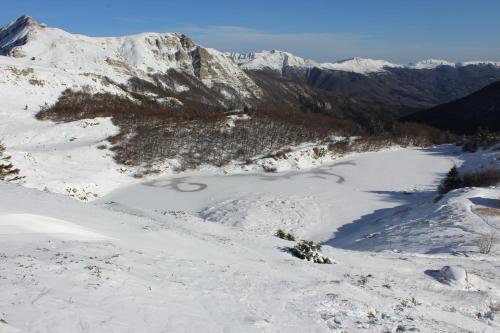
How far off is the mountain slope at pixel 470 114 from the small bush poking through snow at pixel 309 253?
106 metres

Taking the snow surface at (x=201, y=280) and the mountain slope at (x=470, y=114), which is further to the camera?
the mountain slope at (x=470, y=114)

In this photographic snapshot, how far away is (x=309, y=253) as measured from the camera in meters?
13.3

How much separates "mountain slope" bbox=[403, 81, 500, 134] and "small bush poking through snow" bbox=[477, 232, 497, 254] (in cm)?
9945

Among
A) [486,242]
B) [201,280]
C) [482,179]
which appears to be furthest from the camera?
[482,179]

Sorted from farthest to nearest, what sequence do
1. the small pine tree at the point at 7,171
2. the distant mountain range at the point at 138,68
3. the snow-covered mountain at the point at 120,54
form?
the snow-covered mountain at the point at 120,54 < the distant mountain range at the point at 138,68 < the small pine tree at the point at 7,171

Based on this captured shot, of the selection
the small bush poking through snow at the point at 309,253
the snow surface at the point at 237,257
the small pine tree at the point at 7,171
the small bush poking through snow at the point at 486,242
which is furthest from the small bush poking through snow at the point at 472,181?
the small pine tree at the point at 7,171

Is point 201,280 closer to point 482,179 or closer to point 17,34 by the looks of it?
point 482,179

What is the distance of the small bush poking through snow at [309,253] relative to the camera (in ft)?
43.1

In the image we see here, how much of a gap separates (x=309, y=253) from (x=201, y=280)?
192 inches

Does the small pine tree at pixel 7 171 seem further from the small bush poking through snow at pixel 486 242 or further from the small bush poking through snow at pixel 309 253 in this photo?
the small bush poking through snow at pixel 486 242

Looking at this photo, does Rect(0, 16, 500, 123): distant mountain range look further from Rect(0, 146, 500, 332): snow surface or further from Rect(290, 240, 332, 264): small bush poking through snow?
Rect(290, 240, 332, 264): small bush poking through snow

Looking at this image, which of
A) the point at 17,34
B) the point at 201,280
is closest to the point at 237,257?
the point at 201,280

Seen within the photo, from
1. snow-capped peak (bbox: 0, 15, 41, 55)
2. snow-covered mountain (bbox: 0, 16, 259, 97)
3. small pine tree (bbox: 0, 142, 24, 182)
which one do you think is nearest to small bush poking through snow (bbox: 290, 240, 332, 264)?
small pine tree (bbox: 0, 142, 24, 182)

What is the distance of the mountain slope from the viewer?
11356cm
